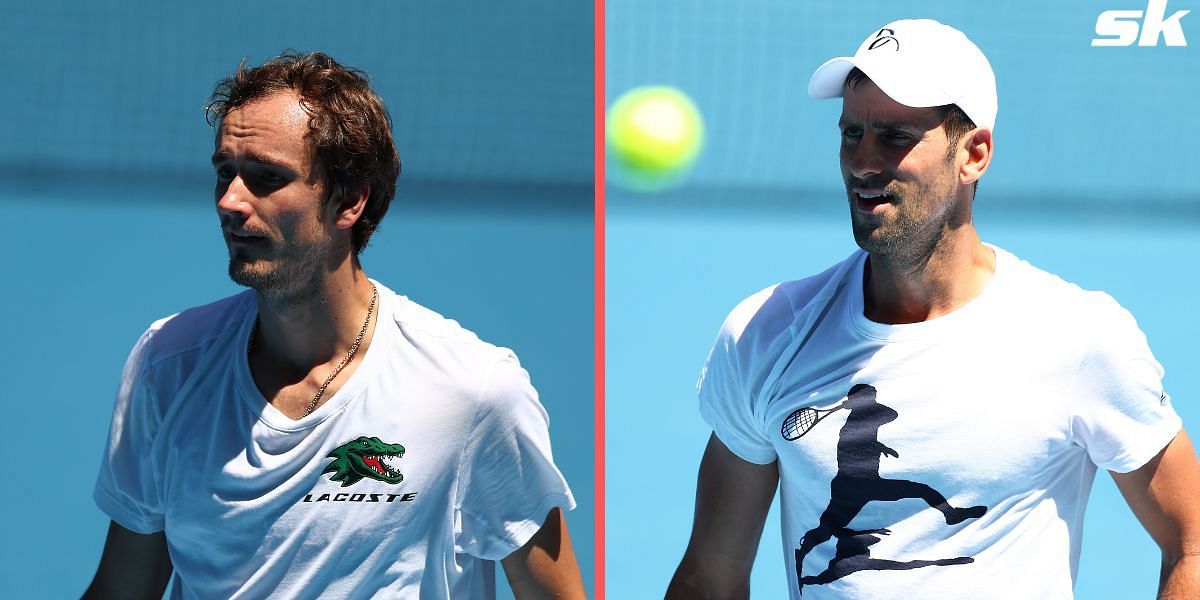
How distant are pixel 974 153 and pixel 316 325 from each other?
3.85 ft

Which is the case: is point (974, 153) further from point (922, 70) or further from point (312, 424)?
point (312, 424)

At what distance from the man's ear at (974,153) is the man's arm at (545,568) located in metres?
0.92

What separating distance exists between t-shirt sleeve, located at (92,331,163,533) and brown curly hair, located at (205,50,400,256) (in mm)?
448

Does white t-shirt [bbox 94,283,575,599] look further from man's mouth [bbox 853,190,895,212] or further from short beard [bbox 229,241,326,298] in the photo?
man's mouth [bbox 853,190,895,212]

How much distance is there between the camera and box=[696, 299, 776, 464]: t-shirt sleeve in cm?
236

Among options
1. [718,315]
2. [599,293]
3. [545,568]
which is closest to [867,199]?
[545,568]

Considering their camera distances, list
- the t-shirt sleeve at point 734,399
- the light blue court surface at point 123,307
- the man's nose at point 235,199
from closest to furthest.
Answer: the man's nose at point 235,199 < the t-shirt sleeve at point 734,399 < the light blue court surface at point 123,307

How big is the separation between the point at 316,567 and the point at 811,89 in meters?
1.18

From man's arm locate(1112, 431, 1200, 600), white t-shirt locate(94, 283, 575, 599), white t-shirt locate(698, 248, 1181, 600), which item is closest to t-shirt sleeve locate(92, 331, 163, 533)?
white t-shirt locate(94, 283, 575, 599)

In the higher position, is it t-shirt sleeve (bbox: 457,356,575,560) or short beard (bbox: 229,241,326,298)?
short beard (bbox: 229,241,326,298)

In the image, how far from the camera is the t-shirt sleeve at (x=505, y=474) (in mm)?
2240

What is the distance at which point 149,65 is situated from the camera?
4.16 m

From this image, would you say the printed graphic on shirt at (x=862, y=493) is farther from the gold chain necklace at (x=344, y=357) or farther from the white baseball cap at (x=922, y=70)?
the gold chain necklace at (x=344, y=357)

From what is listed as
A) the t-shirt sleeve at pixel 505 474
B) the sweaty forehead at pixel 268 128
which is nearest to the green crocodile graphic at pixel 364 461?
the t-shirt sleeve at pixel 505 474
